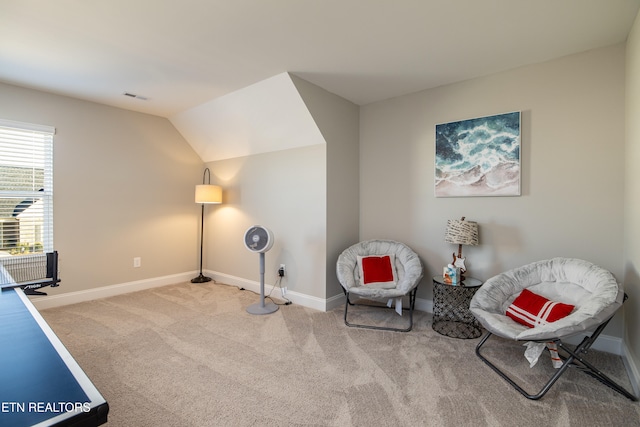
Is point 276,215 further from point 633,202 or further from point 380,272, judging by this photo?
point 633,202

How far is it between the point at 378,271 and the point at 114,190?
3.53 m

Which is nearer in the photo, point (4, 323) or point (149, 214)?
point (4, 323)

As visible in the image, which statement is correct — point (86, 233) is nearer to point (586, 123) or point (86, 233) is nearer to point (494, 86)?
point (494, 86)

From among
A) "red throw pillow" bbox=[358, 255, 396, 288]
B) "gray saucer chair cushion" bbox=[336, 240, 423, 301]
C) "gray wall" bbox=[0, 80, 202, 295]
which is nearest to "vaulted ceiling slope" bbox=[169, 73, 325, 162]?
"gray wall" bbox=[0, 80, 202, 295]

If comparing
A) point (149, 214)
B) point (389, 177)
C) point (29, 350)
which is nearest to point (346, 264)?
point (389, 177)

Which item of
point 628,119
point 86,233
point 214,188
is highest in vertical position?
point 628,119

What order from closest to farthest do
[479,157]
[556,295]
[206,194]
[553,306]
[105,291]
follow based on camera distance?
[553,306] < [556,295] < [479,157] < [105,291] < [206,194]

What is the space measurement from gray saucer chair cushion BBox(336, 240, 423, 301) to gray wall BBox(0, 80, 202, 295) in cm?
280

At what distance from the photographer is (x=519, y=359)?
243 centimetres

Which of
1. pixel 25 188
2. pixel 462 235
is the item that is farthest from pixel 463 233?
pixel 25 188

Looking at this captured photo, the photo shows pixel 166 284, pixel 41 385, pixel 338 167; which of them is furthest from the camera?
pixel 166 284

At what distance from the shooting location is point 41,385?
1038mm

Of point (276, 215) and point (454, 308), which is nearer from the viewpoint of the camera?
point (454, 308)

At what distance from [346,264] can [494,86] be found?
230cm
